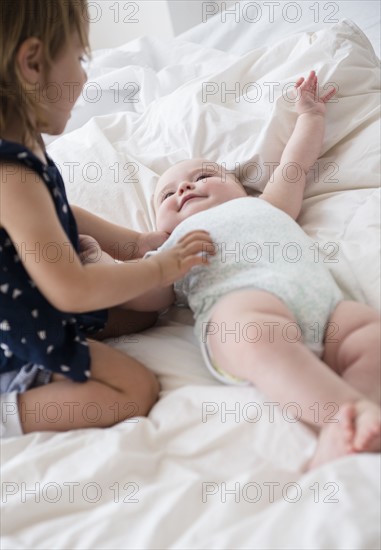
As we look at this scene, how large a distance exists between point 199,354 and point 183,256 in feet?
0.53

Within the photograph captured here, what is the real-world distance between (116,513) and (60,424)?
0.22 m

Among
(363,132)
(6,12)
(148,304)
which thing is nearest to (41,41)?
(6,12)

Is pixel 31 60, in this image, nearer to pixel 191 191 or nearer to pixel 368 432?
pixel 191 191

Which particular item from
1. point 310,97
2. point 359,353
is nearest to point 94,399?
point 359,353

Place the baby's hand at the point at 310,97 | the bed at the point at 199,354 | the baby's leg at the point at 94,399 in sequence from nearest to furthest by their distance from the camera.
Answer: the bed at the point at 199,354 → the baby's leg at the point at 94,399 → the baby's hand at the point at 310,97

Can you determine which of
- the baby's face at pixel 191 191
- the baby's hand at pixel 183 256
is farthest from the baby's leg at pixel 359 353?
the baby's face at pixel 191 191

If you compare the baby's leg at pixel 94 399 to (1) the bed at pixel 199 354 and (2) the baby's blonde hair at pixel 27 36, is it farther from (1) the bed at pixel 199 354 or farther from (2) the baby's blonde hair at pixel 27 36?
(2) the baby's blonde hair at pixel 27 36

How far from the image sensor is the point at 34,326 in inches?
36.4

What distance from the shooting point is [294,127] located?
136cm

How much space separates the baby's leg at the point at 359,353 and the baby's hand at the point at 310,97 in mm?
522

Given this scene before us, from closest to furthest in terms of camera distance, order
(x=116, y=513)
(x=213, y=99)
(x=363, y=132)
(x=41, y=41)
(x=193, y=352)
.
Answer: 1. (x=116, y=513)
2. (x=41, y=41)
3. (x=193, y=352)
4. (x=363, y=132)
5. (x=213, y=99)

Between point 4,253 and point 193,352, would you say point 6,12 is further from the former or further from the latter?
point 193,352

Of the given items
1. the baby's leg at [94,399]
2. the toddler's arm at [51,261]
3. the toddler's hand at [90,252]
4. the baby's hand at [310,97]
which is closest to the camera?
the toddler's arm at [51,261]

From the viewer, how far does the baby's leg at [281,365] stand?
0.79 metres
